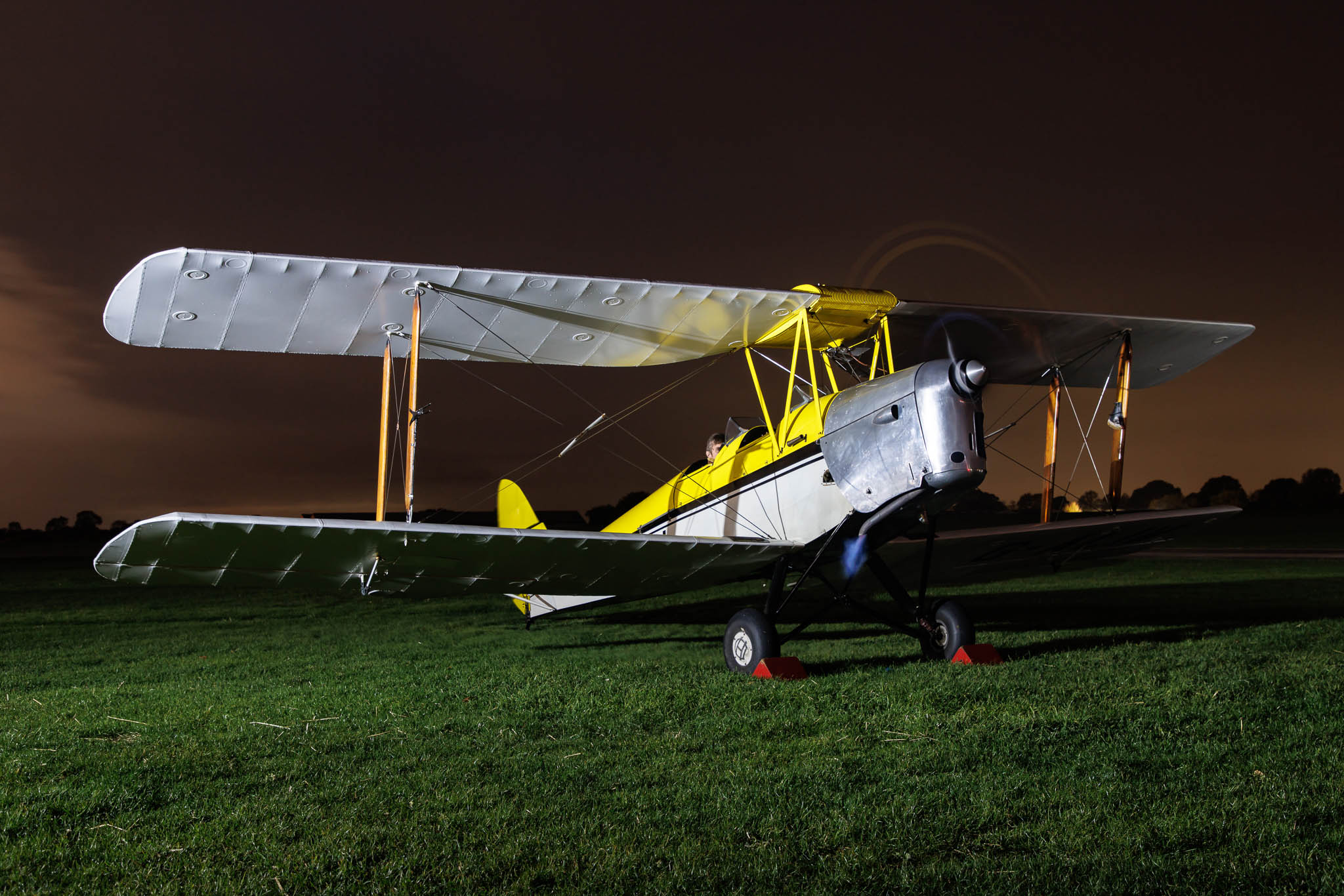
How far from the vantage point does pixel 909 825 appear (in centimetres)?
307

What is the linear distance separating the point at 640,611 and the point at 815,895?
10134 millimetres

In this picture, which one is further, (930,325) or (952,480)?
(930,325)

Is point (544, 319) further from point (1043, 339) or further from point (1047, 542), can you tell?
point (1047, 542)

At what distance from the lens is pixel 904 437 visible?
5.92 m

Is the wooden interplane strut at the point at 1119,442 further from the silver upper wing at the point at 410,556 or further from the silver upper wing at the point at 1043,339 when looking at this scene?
the silver upper wing at the point at 410,556

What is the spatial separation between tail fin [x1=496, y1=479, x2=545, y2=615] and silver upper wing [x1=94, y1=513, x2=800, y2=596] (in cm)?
324

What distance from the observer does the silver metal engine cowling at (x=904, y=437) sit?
5.73 meters

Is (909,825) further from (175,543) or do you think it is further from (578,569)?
(175,543)

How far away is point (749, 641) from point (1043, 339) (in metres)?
4.16

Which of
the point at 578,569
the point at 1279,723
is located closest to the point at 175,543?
the point at 578,569

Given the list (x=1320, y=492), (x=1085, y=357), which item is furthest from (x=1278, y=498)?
(x=1085, y=357)

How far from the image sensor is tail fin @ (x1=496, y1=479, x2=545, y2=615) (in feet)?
34.7

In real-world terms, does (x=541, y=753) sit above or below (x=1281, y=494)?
below

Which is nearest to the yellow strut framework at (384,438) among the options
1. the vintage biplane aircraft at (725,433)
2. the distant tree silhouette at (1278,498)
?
the vintage biplane aircraft at (725,433)
